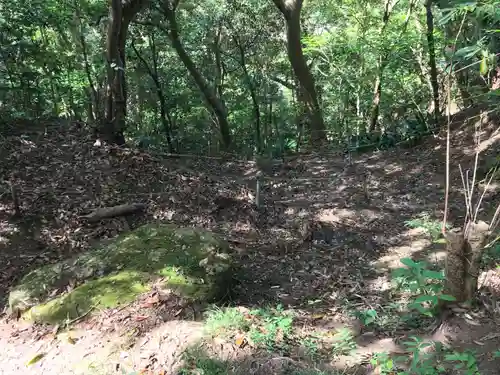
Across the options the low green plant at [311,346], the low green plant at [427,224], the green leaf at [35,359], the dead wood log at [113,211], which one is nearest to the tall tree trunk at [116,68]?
the dead wood log at [113,211]

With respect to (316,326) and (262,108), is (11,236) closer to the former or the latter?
(316,326)

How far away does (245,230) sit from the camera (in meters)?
6.07

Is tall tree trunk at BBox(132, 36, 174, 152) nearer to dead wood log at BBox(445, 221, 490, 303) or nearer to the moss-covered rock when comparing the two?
the moss-covered rock

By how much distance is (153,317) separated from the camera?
11.5 feet

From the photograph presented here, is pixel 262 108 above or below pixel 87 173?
above

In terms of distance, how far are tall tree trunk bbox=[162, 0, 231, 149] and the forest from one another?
77 millimetres

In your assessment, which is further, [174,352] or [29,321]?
[29,321]

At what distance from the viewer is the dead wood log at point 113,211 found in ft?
18.3

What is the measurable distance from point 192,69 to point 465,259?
11209 millimetres

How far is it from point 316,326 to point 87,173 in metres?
4.57

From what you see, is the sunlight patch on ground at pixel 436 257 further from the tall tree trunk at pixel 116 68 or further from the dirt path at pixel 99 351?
the tall tree trunk at pixel 116 68

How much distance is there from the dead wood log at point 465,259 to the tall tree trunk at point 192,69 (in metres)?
10.7

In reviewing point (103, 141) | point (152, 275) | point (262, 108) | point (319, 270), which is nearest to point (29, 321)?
point (152, 275)

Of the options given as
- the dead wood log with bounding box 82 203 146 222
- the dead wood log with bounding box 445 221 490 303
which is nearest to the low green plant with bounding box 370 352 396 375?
the dead wood log with bounding box 445 221 490 303
